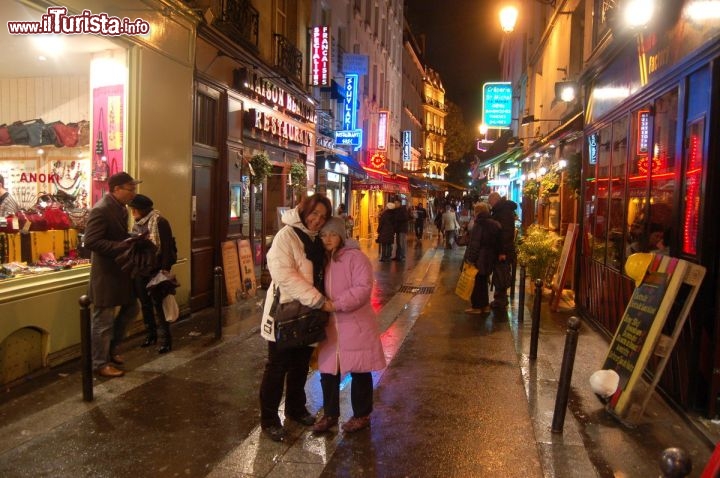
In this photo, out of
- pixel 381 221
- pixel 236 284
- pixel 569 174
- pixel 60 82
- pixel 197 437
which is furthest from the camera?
pixel 381 221

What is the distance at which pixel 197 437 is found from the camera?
4.55m

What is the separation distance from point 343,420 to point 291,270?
1578mm

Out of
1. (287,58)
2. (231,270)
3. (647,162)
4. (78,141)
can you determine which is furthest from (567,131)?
(78,141)

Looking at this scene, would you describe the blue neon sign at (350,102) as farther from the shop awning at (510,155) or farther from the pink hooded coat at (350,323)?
the pink hooded coat at (350,323)

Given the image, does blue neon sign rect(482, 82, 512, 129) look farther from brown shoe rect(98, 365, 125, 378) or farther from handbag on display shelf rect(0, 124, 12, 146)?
brown shoe rect(98, 365, 125, 378)

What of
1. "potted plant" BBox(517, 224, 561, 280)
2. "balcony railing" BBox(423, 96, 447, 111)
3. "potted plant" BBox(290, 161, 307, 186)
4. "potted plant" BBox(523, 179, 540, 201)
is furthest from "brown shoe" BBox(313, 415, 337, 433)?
"balcony railing" BBox(423, 96, 447, 111)

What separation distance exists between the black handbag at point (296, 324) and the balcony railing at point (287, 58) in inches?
380

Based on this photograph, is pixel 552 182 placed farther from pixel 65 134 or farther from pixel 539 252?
pixel 65 134

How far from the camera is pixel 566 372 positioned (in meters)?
4.52

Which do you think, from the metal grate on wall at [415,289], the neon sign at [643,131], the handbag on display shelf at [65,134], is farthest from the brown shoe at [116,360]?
the metal grate on wall at [415,289]

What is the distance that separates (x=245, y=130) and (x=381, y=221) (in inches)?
283

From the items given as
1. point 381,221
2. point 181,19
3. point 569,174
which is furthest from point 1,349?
point 381,221

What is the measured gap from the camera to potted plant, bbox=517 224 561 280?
34.4 feet

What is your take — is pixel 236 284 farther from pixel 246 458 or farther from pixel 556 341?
pixel 246 458
